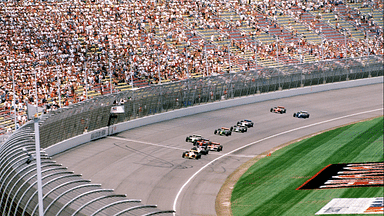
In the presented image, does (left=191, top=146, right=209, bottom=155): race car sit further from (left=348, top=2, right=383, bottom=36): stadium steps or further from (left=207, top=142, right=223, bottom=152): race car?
(left=348, top=2, right=383, bottom=36): stadium steps

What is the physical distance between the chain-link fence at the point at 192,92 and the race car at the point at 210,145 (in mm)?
8437

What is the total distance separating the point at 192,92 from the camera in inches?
2120

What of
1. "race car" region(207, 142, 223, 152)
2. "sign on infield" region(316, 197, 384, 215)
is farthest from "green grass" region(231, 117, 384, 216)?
"race car" region(207, 142, 223, 152)

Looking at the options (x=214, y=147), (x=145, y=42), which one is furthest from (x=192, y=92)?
(x=214, y=147)

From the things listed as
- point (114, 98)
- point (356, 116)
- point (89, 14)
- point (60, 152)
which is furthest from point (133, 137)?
point (356, 116)

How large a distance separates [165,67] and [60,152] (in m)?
19.4

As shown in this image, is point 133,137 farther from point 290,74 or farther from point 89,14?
point 290,74

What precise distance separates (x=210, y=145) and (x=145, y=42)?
20553 millimetres

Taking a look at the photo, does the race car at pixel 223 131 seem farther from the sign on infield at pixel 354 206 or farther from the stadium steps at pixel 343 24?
the stadium steps at pixel 343 24

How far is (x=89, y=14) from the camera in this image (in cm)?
5881

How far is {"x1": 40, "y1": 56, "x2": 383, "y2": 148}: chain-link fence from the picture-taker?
41531mm

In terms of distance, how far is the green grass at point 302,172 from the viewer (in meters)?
31.6

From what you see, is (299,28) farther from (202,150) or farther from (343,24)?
(202,150)

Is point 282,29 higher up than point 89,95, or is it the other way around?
point 282,29
